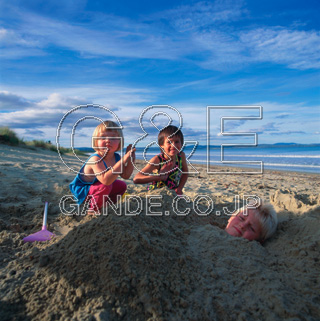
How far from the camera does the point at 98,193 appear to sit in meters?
3.10

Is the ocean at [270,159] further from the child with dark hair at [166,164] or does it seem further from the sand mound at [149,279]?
the sand mound at [149,279]

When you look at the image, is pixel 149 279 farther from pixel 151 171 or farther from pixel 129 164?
pixel 151 171

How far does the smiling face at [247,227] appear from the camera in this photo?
2369mm

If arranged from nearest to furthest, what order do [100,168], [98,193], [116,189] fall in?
[100,168] → [98,193] → [116,189]

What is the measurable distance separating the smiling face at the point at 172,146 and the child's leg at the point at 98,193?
1060mm

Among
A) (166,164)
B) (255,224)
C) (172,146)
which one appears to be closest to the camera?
(255,224)

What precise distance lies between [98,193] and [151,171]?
36.9 inches

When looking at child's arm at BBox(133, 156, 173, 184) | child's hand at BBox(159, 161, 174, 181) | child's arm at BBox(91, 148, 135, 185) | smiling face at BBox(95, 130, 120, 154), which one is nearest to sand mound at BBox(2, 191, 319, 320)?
child's arm at BBox(91, 148, 135, 185)

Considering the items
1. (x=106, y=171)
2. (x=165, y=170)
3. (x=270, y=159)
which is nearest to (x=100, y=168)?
(x=106, y=171)

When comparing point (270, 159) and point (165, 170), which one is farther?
point (270, 159)

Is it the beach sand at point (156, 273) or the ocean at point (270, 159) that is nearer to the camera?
the beach sand at point (156, 273)

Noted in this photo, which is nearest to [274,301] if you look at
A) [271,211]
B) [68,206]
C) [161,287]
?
[161,287]

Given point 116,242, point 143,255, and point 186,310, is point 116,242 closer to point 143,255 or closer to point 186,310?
point 143,255

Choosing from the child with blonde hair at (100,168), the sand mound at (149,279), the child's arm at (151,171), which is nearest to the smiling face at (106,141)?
the child with blonde hair at (100,168)
